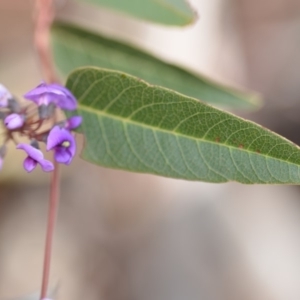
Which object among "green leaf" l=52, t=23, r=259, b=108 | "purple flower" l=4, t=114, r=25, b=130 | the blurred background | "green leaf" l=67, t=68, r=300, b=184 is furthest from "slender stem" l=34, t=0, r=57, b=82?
the blurred background

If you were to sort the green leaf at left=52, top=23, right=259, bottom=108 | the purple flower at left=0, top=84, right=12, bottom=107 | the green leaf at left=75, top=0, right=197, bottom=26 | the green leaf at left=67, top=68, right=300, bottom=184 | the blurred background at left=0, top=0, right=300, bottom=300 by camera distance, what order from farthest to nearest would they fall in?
the blurred background at left=0, top=0, right=300, bottom=300, the green leaf at left=52, top=23, right=259, bottom=108, the green leaf at left=75, top=0, right=197, bottom=26, the purple flower at left=0, top=84, right=12, bottom=107, the green leaf at left=67, top=68, right=300, bottom=184

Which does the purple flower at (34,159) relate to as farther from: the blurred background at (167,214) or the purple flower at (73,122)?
the blurred background at (167,214)

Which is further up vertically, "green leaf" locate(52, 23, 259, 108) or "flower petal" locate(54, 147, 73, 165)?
"green leaf" locate(52, 23, 259, 108)

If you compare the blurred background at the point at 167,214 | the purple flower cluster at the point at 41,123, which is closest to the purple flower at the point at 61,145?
the purple flower cluster at the point at 41,123

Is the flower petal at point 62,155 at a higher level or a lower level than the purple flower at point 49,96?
lower

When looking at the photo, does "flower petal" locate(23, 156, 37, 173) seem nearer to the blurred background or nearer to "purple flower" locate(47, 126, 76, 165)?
"purple flower" locate(47, 126, 76, 165)

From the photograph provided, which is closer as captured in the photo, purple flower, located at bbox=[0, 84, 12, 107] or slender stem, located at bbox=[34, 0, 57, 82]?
purple flower, located at bbox=[0, 84, 12, 107]

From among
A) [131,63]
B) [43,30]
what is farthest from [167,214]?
[43,30]
